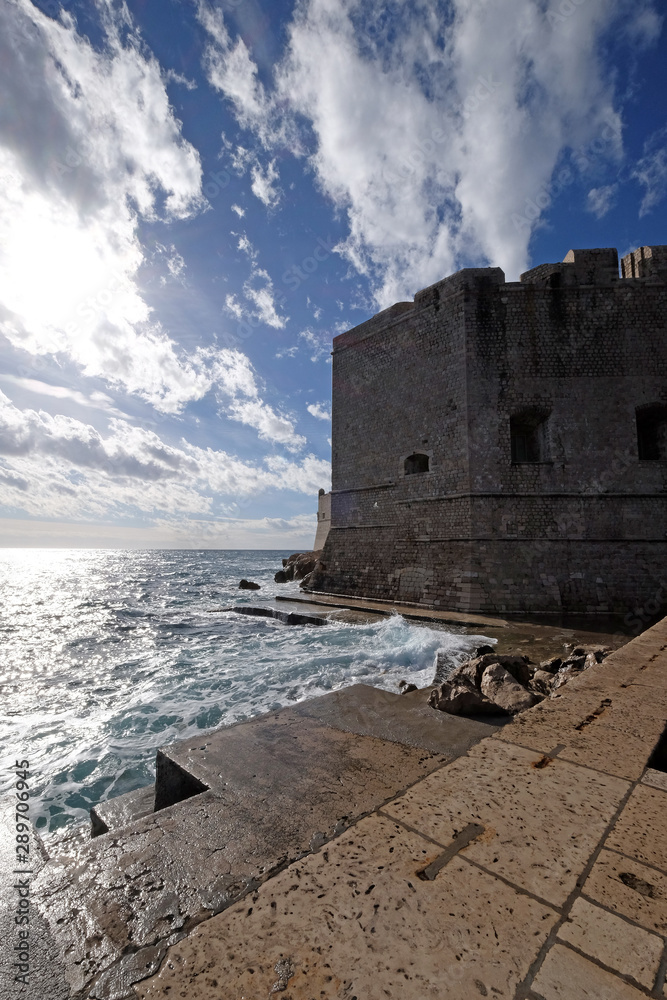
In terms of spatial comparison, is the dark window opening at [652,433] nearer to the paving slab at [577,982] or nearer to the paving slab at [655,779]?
the paving slab at [655,779]

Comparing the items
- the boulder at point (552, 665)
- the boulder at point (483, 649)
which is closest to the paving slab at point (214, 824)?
the boulder at point (552, 665)

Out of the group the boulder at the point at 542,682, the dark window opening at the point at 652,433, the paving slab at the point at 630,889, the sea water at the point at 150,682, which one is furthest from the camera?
the dark window opening at the point at 652,433

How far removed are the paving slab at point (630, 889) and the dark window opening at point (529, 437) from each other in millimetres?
10433

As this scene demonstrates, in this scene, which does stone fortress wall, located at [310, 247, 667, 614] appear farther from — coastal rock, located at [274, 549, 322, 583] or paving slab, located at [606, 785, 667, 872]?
coastal rock, located at [274, 549, 322, 583]

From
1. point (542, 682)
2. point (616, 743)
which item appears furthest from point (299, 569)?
point (616, 743)

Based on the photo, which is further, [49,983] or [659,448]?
[659,448]

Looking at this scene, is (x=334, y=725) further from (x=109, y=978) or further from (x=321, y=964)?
(x=321, y=964)

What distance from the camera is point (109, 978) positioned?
1337 mm

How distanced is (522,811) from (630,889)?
1.35 ft

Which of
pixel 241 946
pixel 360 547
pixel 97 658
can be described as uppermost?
pixel 360 547

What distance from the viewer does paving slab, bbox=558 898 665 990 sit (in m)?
1.00

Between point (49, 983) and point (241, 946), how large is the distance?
83 centimetres

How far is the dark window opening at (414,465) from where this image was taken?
12555 millimetres

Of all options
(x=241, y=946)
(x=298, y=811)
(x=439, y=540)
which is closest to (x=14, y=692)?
(x=298, y=811)
